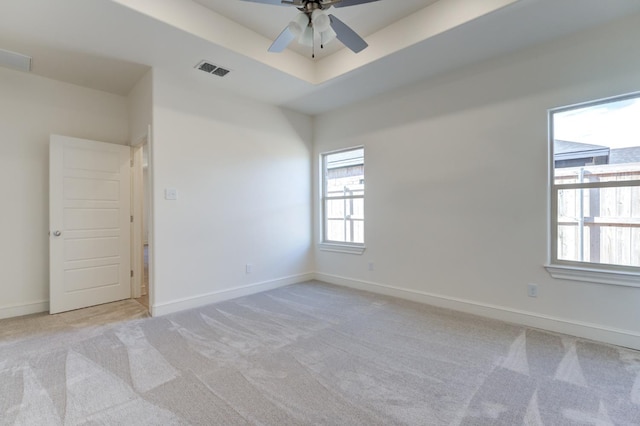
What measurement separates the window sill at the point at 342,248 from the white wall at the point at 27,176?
12.1 feet

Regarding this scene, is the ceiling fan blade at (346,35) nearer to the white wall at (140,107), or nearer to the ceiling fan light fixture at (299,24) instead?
the ceiling fan light fixture at (299,24)

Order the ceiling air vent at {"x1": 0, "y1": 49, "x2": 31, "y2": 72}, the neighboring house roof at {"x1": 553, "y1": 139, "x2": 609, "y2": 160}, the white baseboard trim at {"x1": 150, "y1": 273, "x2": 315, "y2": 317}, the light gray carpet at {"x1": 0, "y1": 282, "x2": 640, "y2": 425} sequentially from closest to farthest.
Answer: the light gray carpet at {"x1": 0, "y1": 282, "x2": 640, "y2": 425}, the neighboring house roof at {"x1": 553, "y1": 139, "x2": 609, "y2": 160}, the ceiling air vent at {"x1": 0, "y1": 49, "x2": 31, "y2": 72}, the white baseboard trim at {"x1": 150, "y1": 273, "x2": 315, "y2": 317}

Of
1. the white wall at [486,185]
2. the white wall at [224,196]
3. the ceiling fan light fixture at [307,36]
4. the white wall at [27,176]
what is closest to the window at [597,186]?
the white wall at [486,185]

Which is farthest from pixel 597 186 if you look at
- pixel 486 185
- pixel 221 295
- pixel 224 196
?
pixel 221 295

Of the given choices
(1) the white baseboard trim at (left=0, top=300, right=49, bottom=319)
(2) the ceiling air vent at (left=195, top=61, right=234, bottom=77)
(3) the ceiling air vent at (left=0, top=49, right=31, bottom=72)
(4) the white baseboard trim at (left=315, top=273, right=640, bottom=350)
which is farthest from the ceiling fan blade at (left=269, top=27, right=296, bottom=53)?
(1) the white baseboard trim at (left=0, top=300, right=49, bottom=319)

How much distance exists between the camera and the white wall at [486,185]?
2.66 m

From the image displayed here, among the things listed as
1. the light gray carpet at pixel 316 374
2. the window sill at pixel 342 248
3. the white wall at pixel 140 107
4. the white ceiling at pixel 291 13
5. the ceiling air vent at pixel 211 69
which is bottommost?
the light gray carpet at pixel 316 374

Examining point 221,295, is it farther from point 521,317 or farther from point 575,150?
point 575,150

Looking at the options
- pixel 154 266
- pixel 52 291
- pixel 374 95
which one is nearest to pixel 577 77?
pixel 374 95

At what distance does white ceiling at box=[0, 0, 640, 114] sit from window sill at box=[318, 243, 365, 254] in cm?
231

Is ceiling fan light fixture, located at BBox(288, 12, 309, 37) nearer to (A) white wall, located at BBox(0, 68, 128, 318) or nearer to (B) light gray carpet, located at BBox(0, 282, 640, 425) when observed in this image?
(B) light gray carpet, located at BBox(0, 282, 640, 425)

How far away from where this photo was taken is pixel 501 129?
124 inches

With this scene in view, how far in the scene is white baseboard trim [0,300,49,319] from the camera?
333cm

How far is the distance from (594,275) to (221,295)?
4.02 metres
